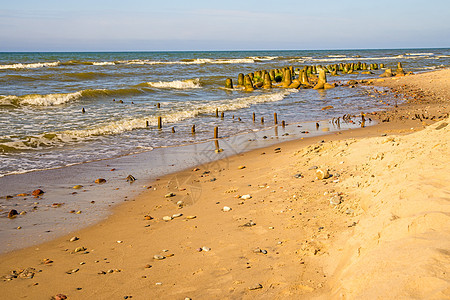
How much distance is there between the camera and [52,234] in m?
6.52

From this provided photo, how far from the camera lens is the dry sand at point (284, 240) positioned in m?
Result: 3.82

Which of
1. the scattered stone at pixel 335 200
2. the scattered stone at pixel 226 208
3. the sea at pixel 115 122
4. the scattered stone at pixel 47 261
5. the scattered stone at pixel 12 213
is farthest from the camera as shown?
the sea at pixel 115 122

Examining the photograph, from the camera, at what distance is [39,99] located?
23578 mm

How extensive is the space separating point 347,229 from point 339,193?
1.36m

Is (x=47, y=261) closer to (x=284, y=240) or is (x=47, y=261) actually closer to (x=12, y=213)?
(x=12, y=213)

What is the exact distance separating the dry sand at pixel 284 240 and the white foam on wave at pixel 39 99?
17.8 m

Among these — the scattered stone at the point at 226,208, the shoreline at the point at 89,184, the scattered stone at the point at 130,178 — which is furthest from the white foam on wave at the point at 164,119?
the scattered stone at the point at 226,208

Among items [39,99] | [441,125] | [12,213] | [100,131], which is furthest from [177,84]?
[441,125]

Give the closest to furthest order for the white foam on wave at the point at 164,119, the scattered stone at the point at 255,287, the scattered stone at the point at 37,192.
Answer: the scattered stone at the point at 255,287 < the scattered stone at the point at 37,192 < the white foam on wave at the point at 164,119

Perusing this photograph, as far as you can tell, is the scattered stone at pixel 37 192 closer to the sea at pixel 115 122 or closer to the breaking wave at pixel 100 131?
the sea at pixel 115 122

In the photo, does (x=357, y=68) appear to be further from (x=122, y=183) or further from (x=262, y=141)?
(x=122, y=183)

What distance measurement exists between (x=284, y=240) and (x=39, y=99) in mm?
22188

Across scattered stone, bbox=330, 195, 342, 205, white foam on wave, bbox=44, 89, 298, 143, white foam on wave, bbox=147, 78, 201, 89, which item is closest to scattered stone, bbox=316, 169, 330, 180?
scattered stone, bbox=330, 195, 342, 205

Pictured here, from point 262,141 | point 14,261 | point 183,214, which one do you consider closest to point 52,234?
point 14,261
